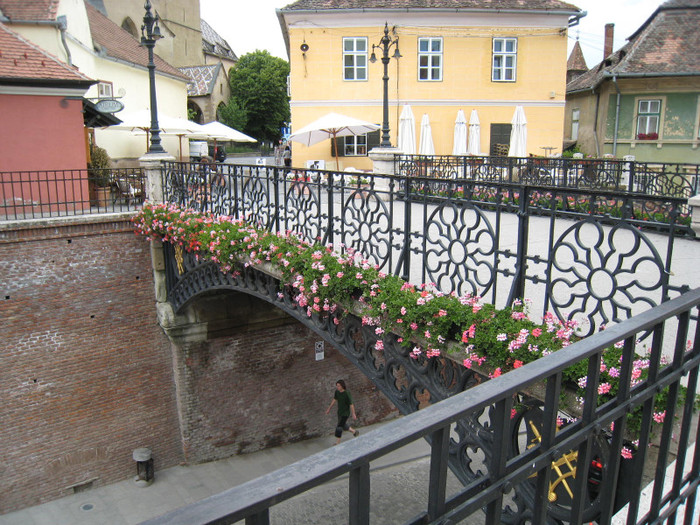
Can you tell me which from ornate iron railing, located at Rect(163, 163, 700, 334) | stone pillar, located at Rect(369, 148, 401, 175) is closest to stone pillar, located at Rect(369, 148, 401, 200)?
stone pillar, located at Rect(369, 148, 401, 175)

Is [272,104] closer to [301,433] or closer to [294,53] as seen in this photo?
[294,53]

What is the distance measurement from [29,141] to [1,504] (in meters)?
A: 8.00

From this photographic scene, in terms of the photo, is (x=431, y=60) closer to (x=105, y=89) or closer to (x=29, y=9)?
(x=105, y=89)

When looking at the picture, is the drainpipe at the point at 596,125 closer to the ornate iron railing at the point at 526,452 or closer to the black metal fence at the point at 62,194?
the black metal fence at the point at 62,194

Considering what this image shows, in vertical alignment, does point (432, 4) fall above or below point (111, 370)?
above

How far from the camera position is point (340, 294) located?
5941 mm

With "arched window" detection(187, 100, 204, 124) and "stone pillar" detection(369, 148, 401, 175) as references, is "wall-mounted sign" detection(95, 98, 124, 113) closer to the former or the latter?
"stone pillar" detection(369, 148, 401, 175)

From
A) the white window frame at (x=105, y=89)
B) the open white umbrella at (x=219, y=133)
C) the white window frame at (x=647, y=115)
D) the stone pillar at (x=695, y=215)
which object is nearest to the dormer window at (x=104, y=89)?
the white window frame at (x=105, y=89)

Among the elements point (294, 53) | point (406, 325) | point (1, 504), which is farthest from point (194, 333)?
point (294, 53)

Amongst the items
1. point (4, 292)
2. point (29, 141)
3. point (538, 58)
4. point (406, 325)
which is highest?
point (538, 58)

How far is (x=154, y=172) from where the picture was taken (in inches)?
468

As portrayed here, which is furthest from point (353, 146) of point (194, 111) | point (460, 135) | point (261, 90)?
point (261, 90)

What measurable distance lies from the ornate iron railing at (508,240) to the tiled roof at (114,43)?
39.4ft

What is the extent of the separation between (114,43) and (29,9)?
654 centimetres
